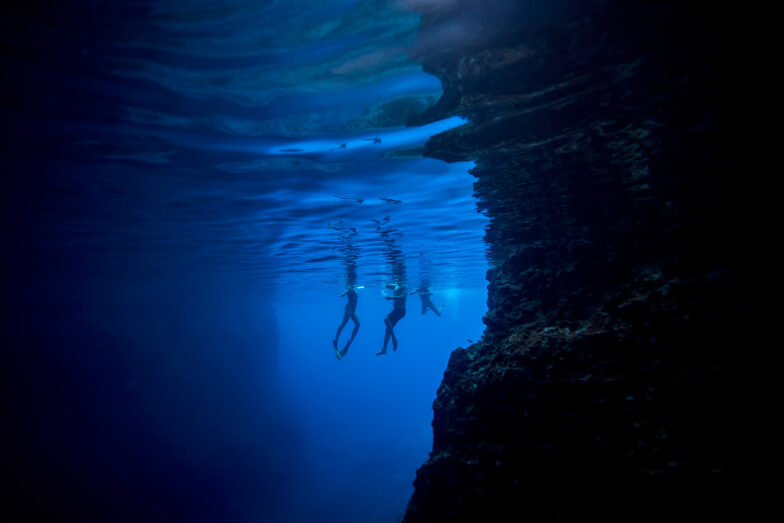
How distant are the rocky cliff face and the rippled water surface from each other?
131cm

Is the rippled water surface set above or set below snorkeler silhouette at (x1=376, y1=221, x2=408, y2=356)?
above

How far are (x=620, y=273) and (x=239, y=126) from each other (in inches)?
331

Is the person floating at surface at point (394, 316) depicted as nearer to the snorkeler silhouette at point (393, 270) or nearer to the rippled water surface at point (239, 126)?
the snorkeler silhouette at point (393, 270)

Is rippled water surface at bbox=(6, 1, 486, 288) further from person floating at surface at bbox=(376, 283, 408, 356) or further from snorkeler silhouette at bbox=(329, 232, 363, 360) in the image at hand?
person floating at surface at bbox=(376, 283, 408, 356)

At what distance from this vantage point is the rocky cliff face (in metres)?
4.38

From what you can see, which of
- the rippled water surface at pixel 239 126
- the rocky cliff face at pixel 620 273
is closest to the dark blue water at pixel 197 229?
the rippled water surface at pixel 239 126

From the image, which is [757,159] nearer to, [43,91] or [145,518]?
[43,91]

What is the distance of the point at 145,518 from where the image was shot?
2333cm

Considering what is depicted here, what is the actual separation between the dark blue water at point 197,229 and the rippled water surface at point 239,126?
5cm

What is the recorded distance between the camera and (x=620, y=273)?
605 centimetres

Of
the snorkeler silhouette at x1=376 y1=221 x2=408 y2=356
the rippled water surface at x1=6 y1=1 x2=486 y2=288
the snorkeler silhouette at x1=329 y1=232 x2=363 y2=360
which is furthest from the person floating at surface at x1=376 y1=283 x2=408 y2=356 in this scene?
the rippled water surface at x1=6 y1=1 x2=486 y2=288

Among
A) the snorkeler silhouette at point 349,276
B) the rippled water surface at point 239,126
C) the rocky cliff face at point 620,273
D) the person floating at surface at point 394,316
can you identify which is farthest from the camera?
the person floating at surface at point 394,316

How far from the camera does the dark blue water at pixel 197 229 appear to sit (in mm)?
5652

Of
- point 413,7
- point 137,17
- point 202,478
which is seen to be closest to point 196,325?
point 202,478
